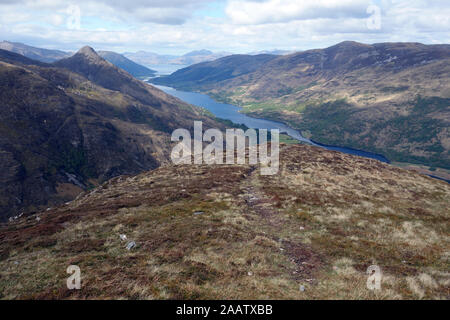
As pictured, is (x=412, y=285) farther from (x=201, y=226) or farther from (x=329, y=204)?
(x=329, y=204)

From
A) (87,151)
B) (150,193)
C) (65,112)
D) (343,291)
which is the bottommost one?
(87,151)

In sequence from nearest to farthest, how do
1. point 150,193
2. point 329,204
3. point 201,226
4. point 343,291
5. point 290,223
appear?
point 343,291 < point 201,226 < point 290,223 < point 329,204 < point 150,193

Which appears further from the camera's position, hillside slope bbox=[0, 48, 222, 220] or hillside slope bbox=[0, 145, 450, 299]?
hillside slope bbox=[0, 48, 222, 220]

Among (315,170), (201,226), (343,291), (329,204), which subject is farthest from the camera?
(315,170)

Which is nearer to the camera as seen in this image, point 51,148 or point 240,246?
point 240,246

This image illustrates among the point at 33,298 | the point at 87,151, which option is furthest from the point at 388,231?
the point at 87,151

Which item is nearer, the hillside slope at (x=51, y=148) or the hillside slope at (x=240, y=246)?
the hillside slope at (x=240, y=246)

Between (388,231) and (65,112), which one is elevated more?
(65,112)

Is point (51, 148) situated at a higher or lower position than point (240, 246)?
lower
